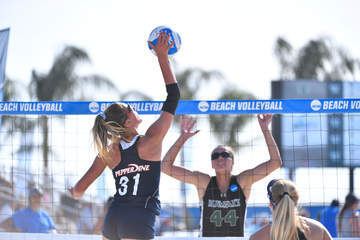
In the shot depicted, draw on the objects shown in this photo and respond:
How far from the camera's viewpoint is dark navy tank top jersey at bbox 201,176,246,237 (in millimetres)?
5637

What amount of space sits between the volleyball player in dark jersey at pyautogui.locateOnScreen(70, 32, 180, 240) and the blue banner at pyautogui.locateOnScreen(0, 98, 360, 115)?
2316 millimetres

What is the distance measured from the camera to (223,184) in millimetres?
5773

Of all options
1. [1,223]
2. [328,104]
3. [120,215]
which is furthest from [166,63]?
[1,223]

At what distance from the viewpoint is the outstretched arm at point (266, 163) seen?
5.58 meters

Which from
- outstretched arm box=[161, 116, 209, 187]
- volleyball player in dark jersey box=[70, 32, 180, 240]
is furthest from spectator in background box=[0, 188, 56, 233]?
volleyball player in dark jersey box=[70, 32, 180, 240]

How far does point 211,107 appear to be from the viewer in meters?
6.21

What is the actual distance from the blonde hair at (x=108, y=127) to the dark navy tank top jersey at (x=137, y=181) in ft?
0.46

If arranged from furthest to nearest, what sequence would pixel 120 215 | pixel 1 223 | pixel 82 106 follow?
pixel 1 223 → pixel 82 106 → pixel 120 215

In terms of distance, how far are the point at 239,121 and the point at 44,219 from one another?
13865mm

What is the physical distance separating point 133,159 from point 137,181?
15 centimetres

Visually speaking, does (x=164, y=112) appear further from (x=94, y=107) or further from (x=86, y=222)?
(x=86, y=222)

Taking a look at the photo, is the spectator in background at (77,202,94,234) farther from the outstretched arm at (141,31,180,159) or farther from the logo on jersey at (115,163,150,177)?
the outstretched arm at (141,31,180,159)

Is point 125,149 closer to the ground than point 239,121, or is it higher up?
closer to the ground

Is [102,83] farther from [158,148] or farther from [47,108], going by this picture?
[158,148]
